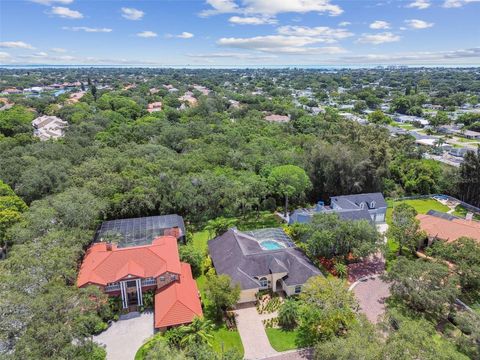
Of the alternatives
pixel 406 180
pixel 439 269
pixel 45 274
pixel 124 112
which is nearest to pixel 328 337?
pixel 439 269

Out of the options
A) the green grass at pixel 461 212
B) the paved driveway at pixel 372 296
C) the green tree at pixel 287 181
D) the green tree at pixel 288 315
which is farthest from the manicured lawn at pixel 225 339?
the green grass at pixel 461 212

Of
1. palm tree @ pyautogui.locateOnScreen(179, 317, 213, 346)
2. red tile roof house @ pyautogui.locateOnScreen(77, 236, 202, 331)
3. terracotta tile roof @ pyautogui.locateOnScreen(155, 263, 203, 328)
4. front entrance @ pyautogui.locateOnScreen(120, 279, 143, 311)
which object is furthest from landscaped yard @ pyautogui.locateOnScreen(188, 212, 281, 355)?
front entrance @ pyautogui.locateOnScreen(120, 279, 143, 311)

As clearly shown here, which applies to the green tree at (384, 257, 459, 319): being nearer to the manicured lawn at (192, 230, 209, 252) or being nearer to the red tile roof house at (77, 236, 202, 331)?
the red tile roof house at (77, 236, 202, 331)

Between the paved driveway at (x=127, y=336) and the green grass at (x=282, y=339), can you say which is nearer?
the paved driveway at (x=127, y=336)

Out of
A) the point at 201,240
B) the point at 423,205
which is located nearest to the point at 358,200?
the point at 423,205

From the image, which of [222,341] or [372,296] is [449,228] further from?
[222,341]

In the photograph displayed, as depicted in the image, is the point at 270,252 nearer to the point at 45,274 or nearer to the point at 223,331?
the point at 223,331

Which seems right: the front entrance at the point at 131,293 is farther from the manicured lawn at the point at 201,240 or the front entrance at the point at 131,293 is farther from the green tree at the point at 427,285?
the green tree at the point at 427,285

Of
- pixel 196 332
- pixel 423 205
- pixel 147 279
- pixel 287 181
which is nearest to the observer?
pixel 196 332
